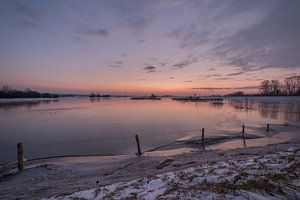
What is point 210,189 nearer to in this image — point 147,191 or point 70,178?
point 147,191

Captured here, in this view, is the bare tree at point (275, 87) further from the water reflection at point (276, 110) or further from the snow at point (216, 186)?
the snow at point (216, 186)

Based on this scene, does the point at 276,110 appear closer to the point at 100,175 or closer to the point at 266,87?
the point at 100,175

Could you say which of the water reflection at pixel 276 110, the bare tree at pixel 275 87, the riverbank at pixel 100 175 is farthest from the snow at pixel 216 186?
the bare tree at pixel 275 87

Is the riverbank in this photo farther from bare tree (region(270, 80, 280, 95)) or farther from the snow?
bare tree (region(270, 80, 280, 95))

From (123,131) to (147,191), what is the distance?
15791 mm

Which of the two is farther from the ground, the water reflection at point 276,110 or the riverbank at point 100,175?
the riverbank at point 100,175

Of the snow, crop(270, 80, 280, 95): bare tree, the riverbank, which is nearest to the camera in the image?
the snow

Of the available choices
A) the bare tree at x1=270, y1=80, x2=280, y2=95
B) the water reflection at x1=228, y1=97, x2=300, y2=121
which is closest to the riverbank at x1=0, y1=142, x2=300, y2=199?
the water reflection at x1=228, y1=97, x2=300, y2=121

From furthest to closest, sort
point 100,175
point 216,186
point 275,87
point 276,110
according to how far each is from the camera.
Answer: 1. point 275,87
2. point 276,110
3. point 100,175
4. point 216,186

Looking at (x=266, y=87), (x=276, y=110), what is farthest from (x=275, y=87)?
(x=276, y=110)

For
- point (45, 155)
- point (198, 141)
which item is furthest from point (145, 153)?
point (45, 155)

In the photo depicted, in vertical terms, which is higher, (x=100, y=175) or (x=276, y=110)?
(x=100, y=175)

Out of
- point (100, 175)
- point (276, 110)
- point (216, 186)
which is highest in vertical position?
point (216, 186)

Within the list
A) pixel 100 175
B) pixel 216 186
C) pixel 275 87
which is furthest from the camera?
pixel 275 87
